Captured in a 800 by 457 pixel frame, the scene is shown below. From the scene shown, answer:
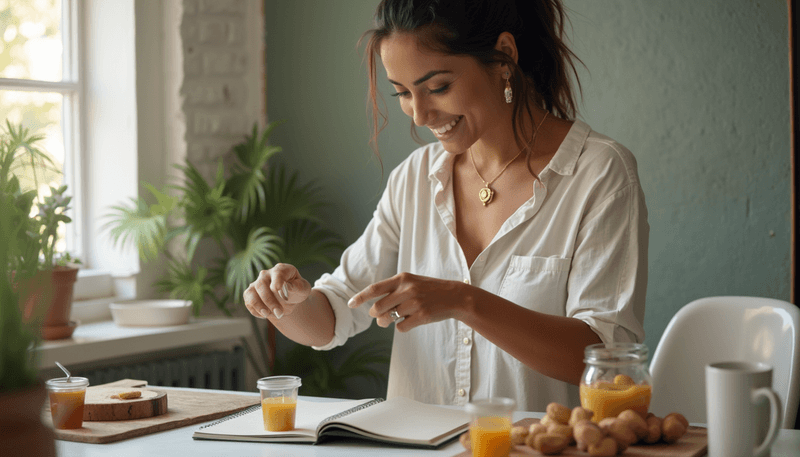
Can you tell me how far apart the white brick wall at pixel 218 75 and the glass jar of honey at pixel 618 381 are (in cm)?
249

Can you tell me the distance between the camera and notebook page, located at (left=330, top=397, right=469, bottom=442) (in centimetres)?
136

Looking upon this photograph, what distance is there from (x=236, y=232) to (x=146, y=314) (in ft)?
1.62

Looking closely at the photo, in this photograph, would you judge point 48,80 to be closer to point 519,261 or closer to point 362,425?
point 519,261

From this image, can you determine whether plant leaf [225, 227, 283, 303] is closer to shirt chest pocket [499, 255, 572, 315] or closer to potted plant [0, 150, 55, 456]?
shirt chest pocket [499, 255, 572, 315]

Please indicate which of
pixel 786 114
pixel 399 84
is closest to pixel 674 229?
pixel 786 114

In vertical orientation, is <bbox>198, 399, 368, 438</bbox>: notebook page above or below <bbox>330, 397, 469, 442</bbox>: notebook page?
below

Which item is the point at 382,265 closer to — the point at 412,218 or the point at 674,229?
the point at 412,218

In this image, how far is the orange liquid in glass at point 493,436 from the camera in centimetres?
115

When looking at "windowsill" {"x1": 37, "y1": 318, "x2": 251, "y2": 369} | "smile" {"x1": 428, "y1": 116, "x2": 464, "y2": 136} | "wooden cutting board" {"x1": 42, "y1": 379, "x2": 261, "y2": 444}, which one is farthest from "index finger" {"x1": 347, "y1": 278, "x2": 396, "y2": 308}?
"windowsill" {"x1": 37, "y1": 318, "x2": 251, "y2": 369}

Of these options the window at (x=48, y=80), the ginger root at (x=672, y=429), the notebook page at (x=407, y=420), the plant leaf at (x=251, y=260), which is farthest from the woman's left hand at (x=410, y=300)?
the window at (x=48, y=80)

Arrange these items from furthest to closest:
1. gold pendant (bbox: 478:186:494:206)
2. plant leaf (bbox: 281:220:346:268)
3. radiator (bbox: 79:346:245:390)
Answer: plant leaf (bbox: 281:220:346:268) → radiator (bbox: 79:346:245:390) → gold pendant (bbox: 478:186:494:206)

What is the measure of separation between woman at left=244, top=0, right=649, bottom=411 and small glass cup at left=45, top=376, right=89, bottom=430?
40 centimetres

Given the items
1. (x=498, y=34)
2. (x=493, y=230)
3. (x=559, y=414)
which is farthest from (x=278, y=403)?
(x=498, y=34)

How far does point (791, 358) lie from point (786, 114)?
3.96 ft
